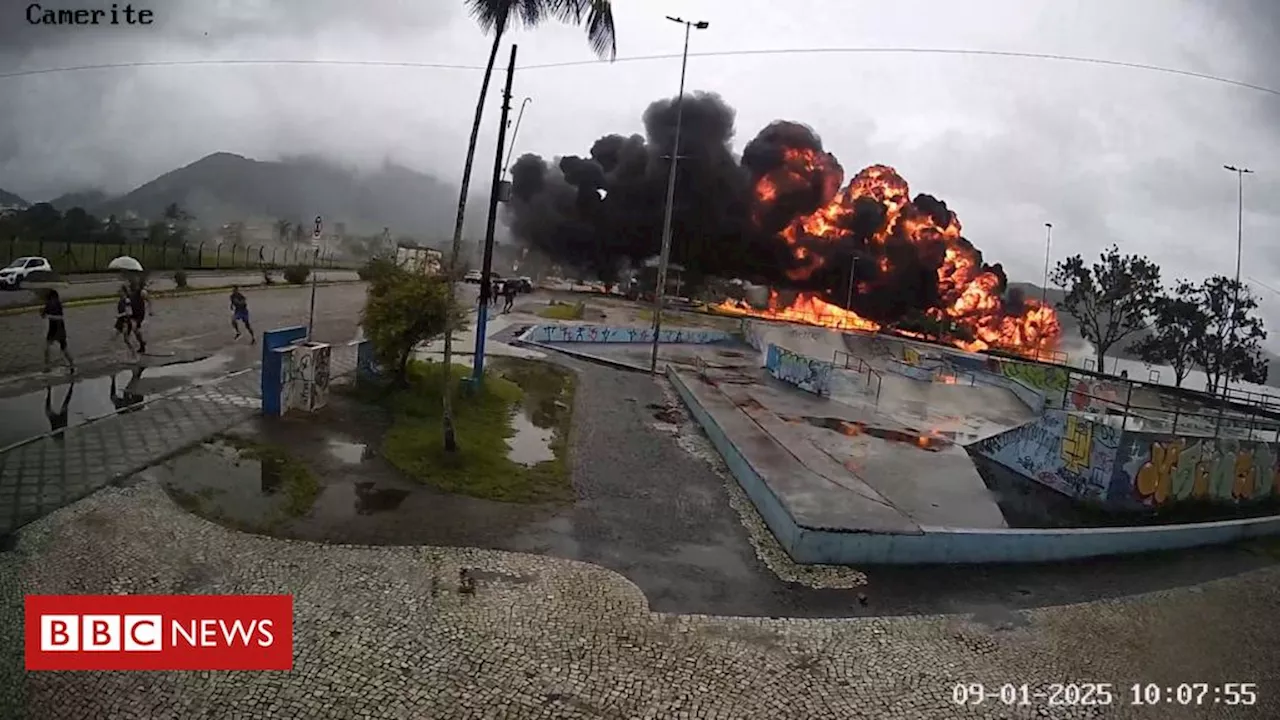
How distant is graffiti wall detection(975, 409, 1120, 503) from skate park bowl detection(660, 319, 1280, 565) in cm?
3

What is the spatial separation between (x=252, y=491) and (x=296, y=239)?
226ft

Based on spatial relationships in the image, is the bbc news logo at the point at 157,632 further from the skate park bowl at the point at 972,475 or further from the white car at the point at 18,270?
the white car at the point at 18,270

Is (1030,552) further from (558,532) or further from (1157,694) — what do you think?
(558,532)

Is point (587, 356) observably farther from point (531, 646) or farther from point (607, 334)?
point (531, 646)


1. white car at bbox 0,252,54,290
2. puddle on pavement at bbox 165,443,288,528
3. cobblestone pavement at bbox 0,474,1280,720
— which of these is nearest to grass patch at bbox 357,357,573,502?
puddle on pavement at bbox 165,443,288,528

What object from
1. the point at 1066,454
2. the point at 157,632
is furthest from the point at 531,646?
the point at 1066,454

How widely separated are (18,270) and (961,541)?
109 feet

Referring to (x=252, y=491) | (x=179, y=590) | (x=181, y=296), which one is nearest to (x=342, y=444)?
(x=252, y=491)

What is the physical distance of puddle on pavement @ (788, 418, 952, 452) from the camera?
17547 millimetres

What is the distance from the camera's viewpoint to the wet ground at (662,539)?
7.69 metres

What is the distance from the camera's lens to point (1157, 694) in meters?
6.13

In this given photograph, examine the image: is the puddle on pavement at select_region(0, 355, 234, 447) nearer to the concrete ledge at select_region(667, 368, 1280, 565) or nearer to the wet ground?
the wet ground

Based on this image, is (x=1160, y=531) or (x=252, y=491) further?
(x=1160, y=531)

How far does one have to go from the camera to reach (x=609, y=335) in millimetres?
33906
